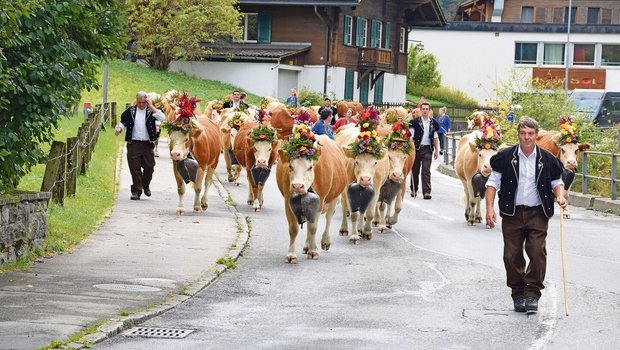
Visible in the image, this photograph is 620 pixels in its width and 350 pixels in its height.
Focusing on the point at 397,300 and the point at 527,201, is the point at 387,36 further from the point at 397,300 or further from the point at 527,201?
the point at 527,201

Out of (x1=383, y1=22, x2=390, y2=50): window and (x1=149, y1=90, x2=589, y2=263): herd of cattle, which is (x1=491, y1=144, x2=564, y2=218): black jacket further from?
(x1=383, y1=22, x2=390, y2=50): window

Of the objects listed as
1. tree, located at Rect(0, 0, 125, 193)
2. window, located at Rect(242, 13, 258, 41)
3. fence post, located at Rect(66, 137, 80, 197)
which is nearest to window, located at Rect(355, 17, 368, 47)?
window, located at Rect(242, 13, 258, 41)

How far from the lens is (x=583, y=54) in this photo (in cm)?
9069

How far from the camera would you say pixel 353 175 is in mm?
20047

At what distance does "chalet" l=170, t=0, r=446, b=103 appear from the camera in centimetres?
6881

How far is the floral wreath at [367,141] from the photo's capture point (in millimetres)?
19688

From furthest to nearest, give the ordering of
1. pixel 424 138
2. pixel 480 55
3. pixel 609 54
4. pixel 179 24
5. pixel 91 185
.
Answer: pixel 480 55, pixel 609 54, pixel 179 24, pixel 424 138, pixel 91 185

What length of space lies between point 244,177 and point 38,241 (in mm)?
16098

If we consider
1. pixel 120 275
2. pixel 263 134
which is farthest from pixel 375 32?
pixel 120 275

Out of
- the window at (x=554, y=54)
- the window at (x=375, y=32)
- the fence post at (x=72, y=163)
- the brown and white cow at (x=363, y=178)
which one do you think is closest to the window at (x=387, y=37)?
the window at (x=375, y=32)

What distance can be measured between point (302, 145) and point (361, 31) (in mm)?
57378

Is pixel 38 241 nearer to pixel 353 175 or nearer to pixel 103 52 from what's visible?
pixel 103 52

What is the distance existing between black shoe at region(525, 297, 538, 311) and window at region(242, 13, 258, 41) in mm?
60038

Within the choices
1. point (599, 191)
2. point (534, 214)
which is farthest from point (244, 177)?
point (534, 214)
